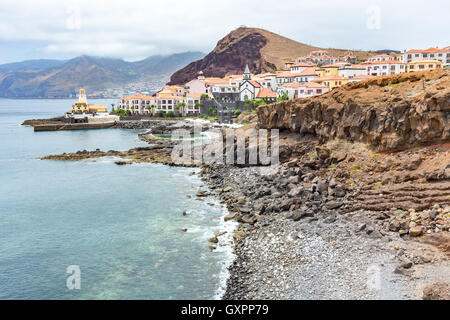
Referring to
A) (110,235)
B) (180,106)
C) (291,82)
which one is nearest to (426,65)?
(291,82)

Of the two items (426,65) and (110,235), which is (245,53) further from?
(110,235)

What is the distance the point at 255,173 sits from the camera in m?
37.4

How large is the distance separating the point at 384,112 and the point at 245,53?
484 ft

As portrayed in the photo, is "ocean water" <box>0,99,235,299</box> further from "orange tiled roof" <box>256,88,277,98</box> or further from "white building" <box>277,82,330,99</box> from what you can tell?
"orange tiled roof" <box>256,88,277,98</box>

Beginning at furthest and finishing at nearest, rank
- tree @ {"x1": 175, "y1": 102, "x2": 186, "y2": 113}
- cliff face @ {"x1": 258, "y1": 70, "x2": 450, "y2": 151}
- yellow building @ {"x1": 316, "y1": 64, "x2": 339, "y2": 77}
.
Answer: tree @ {"x1": 175, "y1": 102, "x2": 186, "y2": 113} < yellow building @ {"x1": 316, "y1": 64, "x2": 339, "y2": 77} < cliff face @ {"x1": 258, "y1": 70, "x2": 450, "y2": 151}

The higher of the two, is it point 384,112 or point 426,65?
point 426,65

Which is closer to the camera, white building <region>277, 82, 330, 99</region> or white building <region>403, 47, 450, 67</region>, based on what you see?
white building <region>277, 82, 330, 99</region>

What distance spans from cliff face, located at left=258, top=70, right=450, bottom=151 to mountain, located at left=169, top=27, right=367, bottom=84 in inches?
4723

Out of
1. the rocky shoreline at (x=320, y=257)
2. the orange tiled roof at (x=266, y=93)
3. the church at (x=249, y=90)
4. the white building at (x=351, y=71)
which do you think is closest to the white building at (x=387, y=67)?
the white building at (x=351, y=71)

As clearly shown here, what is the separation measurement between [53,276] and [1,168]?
35.7 m

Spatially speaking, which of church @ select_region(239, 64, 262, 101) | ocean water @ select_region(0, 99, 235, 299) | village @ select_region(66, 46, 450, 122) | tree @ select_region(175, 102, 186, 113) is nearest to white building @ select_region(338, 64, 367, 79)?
village @ select_region(66, 46, 450, 122)

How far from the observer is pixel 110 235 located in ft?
82.8

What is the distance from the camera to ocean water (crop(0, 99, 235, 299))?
18844mm

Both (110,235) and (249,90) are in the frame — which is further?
(249,90)
